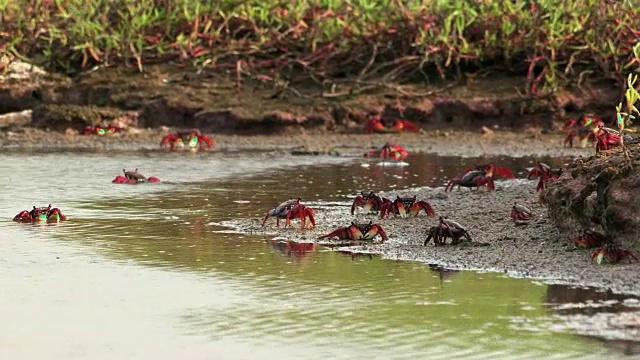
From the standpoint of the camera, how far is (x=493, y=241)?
27.3 feet

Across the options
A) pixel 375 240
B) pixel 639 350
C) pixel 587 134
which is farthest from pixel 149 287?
pixel 587 134

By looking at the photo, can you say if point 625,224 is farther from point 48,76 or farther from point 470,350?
point 48,76

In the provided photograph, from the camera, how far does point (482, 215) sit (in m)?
9.41

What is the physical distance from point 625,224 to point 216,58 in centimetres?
848

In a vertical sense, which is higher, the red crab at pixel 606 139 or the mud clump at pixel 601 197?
the red crab at pixel 606 139

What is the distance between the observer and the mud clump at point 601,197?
24.5 ft

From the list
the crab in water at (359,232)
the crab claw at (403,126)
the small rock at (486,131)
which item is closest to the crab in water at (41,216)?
the crab in water at (359,232)

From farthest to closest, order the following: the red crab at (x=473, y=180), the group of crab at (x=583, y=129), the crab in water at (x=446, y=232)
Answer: the group of crab at (x=583, y=129), the red crab at (x=473, y=180), the crab in water at (x=446, y=232)

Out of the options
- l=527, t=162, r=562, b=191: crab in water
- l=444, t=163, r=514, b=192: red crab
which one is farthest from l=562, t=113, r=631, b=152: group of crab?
l=444, t=163, r=514, b=192: red crab

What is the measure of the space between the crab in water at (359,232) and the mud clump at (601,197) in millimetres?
920

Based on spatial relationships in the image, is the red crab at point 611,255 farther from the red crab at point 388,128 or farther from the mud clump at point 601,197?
the red crab at point 388,128

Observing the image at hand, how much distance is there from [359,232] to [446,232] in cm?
59

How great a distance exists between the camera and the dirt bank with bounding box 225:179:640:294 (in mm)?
7258

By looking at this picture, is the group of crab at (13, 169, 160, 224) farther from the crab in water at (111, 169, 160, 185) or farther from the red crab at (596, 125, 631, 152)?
the red crab at (596, 125, 631, 152)
